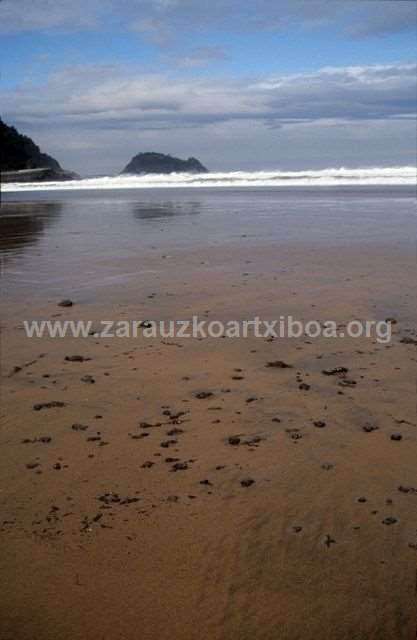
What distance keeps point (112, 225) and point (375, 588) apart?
13.1 m

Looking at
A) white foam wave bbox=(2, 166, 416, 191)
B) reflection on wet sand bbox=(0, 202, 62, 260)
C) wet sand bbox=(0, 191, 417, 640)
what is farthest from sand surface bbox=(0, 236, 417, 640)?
white foam wave bbox=(2, 166, 416, 191)

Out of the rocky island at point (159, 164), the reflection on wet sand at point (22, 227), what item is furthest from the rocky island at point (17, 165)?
the reflection on wet sand at point (22, 227)

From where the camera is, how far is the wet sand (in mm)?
2256

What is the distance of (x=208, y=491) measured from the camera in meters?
2.95

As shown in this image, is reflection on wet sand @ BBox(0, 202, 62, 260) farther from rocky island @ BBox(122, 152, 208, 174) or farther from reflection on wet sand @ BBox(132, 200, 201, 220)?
rocky island @ BBox(122, 152, 208, 174)

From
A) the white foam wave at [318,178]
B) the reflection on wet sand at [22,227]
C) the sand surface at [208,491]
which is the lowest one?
the sand surface at [208,491]

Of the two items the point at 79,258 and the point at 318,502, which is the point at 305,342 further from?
the point at 79,258

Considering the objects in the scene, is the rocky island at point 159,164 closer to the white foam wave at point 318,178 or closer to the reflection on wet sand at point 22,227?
the white foam wave at point 318,178

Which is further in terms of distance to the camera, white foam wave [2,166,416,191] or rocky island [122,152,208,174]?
rocky island [122,152,208,174]

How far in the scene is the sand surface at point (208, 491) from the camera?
2.25 m

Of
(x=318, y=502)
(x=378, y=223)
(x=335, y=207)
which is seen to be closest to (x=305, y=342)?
(x=318, y=502)

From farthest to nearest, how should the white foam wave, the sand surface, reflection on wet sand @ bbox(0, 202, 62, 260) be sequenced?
the white foam wave < reflection on wet sand @ bbox(0, 202, 62, 260) < the sand surface

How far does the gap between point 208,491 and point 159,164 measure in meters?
70.4

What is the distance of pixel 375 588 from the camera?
2332mm
